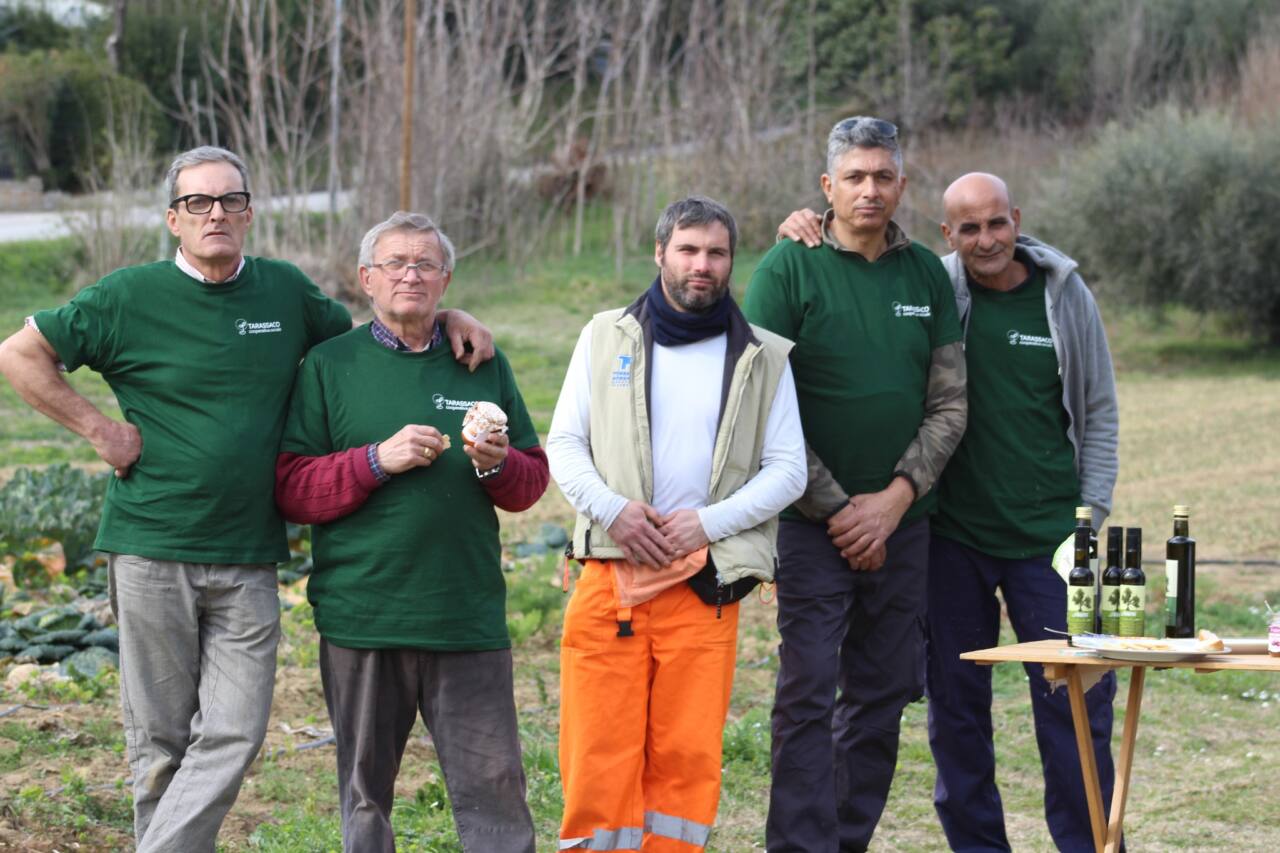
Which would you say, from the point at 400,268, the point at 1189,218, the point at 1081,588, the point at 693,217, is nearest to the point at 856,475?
the point at 1081,588

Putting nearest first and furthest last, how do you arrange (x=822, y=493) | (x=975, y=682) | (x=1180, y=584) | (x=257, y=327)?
(x=1180, y=584) → (x=257, y=327) → (x=822, y=493) → (x=975, y=682)

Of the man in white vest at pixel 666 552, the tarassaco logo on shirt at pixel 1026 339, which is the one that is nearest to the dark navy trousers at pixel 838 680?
the man in white vest at pixel 666 552

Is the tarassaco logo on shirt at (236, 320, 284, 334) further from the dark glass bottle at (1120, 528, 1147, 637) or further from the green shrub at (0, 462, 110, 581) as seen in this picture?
the green shrub at (0, 462, 110, 581)

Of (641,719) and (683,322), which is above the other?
(683,322)

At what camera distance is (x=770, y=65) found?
33.7 meters

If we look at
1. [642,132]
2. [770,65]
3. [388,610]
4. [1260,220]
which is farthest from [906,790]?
[770,65]

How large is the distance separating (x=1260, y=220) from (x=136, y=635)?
24467mm

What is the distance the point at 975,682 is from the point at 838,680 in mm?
526

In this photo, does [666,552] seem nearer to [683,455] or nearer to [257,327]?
[683,455]

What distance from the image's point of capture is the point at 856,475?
528 cm

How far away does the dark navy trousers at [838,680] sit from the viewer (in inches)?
202

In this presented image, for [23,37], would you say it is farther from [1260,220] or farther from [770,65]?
[1260,220]

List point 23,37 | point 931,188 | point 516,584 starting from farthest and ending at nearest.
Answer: point 23,37 → point 931,188 → point 516,584

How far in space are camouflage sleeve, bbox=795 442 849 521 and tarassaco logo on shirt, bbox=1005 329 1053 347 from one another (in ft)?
2.85
